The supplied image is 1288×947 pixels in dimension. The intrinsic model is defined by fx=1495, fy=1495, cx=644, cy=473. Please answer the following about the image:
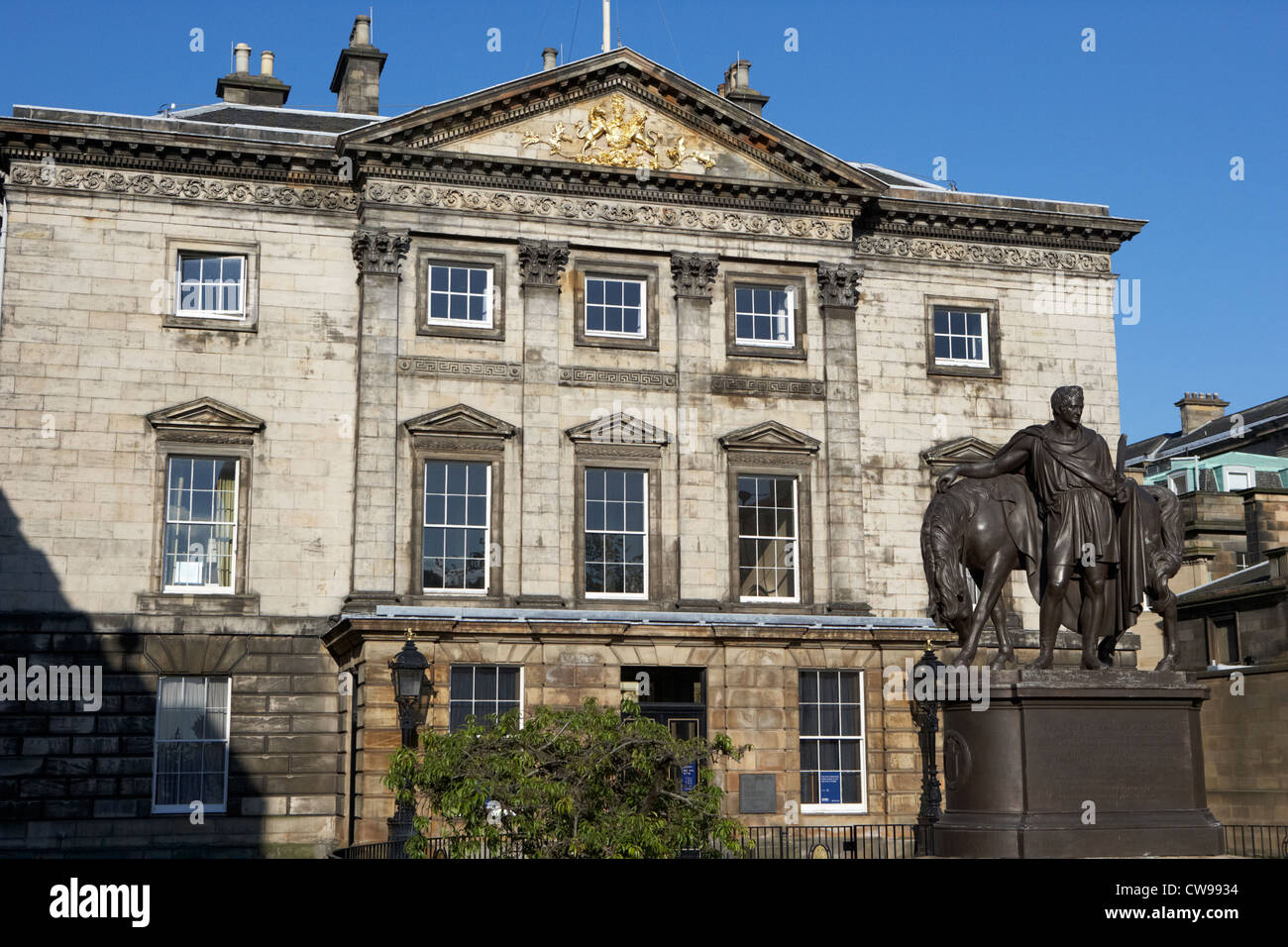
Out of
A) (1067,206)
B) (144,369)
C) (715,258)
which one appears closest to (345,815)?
(144,369)

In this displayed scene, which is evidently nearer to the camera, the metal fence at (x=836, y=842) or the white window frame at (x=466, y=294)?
the metal fence at (x=836, y=842)

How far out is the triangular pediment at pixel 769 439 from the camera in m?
35.8

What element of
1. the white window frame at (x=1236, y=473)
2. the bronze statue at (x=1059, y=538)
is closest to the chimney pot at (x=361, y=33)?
the bronze statue at (x=1059, y=538)

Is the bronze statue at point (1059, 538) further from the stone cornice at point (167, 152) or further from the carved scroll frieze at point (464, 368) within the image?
the stone cornice at point (167, 152)

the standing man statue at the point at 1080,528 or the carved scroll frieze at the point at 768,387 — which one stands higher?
the carved scroll frieze at the point at 768,387

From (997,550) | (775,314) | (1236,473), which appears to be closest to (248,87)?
(775,314)

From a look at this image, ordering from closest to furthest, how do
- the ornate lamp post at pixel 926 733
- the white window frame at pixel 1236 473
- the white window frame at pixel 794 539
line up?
1. the ornate lamp post at pixel 926 733
2. the white window frame at pixel 794 539
3. the white window frame at pixel 1236 473

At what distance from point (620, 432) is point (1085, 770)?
22.3m

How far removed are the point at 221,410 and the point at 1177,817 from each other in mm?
24711

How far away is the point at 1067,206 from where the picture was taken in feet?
132

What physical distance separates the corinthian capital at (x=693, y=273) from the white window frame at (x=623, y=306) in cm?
78

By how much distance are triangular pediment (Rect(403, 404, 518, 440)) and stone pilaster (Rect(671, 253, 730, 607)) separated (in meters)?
4.31

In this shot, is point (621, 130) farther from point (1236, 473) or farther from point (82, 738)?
point (1236, 473)

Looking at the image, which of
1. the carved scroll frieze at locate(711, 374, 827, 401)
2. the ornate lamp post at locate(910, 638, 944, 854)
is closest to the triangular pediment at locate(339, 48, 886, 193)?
the carved scroll frieze at locate(711, 374, 827, 401)
